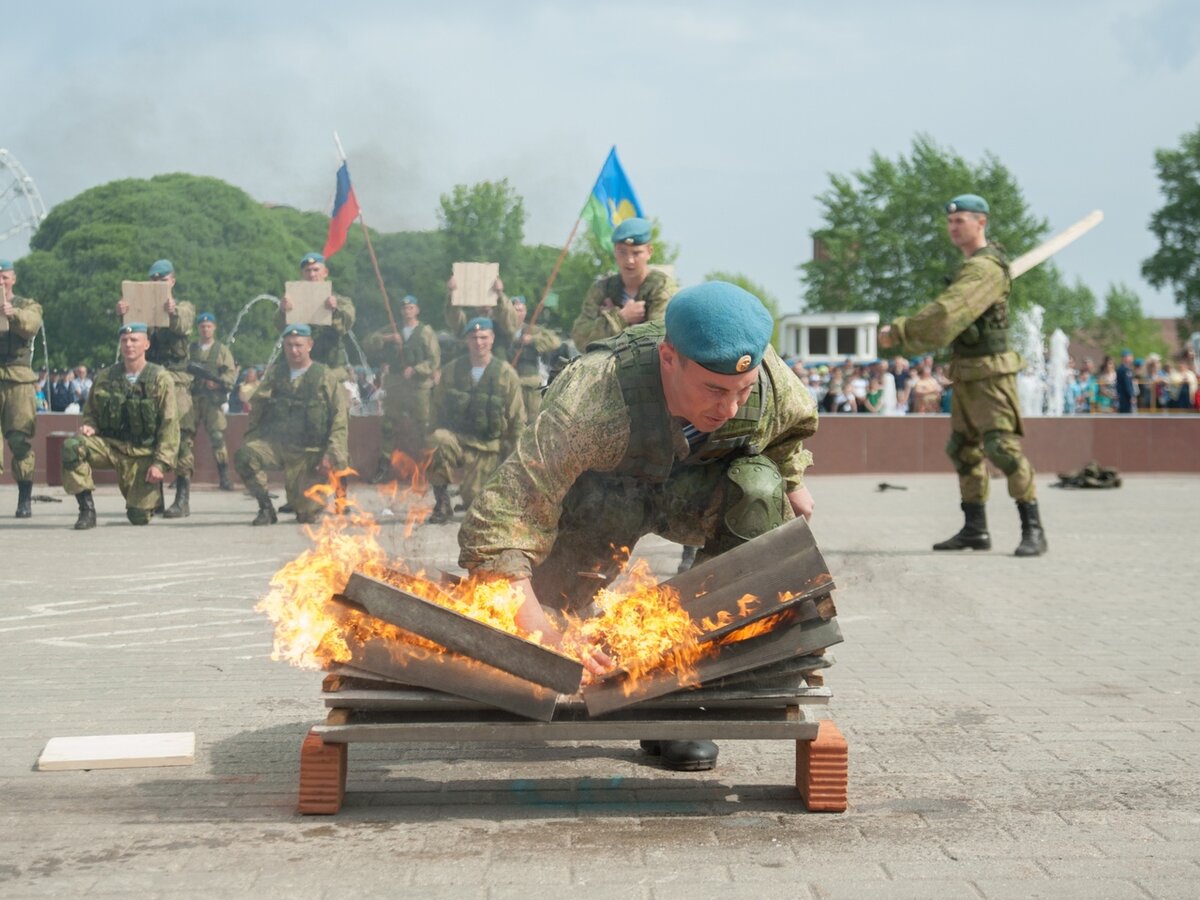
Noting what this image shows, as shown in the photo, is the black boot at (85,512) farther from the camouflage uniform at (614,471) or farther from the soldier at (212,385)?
the camouflage uniform at (614,471)

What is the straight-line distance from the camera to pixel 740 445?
15.8ft

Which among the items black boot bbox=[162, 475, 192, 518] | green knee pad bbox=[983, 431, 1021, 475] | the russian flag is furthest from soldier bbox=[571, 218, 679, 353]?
the russian flag

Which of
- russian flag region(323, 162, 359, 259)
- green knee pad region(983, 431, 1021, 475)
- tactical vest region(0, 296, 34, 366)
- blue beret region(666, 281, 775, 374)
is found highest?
russian flag region(323, 162, 359, 259)

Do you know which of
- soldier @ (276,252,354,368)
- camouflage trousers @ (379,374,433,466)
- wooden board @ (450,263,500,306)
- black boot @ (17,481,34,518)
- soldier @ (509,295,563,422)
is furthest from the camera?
camouflage trousers @ (379,374,433,466)

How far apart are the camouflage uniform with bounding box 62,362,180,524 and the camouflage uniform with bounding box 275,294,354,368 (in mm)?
3045

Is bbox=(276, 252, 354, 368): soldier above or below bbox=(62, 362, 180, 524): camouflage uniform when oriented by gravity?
above

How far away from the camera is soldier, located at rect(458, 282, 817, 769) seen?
431cm

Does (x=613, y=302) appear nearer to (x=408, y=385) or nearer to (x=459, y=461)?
(x=459, y=461)

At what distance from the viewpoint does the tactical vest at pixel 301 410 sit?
14.1 meters

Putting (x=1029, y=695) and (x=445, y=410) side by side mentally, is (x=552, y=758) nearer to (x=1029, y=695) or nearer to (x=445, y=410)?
(x=1029, y=695)

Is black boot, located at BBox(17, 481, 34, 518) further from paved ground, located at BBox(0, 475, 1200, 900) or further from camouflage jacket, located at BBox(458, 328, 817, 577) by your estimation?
camouflage jacket, located at BBox(458, 328, 817, 577)

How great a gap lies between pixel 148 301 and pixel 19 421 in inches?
67.5

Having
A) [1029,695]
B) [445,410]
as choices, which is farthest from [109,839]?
[445,410]

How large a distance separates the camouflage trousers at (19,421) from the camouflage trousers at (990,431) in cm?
854
